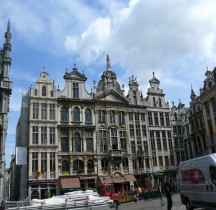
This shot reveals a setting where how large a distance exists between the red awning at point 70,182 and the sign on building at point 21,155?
587cm

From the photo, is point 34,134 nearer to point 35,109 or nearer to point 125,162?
point 35,109

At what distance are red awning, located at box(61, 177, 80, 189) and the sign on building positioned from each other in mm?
5866

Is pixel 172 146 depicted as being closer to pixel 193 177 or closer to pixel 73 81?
pixel 73 81

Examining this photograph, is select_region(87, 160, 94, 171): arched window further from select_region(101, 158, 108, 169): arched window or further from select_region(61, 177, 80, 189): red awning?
select_region(61, 177, 80, 189): red awning

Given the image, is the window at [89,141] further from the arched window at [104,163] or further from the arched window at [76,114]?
the arched window at [76,114]

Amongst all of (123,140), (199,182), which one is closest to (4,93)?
(123,140)

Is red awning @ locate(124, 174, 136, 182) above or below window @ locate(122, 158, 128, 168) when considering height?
below

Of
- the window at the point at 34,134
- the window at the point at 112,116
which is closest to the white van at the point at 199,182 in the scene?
the window at the point at 34,134

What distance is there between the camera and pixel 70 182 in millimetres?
35781

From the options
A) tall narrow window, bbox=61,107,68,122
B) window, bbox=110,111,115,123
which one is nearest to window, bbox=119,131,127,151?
window, bbox=110,111,115,123

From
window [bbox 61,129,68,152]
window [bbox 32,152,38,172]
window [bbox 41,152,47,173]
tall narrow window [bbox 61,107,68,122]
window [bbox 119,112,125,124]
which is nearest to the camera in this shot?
window [bbox 32,152,38,172]

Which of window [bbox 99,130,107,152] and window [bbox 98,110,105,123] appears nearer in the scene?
window [bbox 99,130,107,152]

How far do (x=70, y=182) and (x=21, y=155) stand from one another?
7.64 m

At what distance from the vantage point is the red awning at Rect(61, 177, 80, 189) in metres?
35.0
